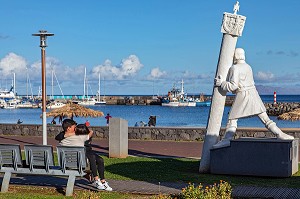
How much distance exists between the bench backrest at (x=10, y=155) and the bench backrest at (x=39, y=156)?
26cm

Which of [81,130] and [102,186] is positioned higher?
[81,130]

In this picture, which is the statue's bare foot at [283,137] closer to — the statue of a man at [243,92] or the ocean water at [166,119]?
the statue of a man at [243,92]

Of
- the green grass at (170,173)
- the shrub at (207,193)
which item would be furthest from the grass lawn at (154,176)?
the shrub at (207,193)

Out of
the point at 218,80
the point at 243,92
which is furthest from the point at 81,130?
the point at 243,92

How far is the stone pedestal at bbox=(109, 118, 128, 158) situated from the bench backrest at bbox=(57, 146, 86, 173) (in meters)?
6.00

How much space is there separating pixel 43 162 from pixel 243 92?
471cm

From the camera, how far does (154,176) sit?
1253 cm

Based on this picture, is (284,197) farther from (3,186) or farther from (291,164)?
(3,186)

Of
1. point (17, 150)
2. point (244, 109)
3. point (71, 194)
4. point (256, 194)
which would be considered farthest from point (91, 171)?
point (244, 109)

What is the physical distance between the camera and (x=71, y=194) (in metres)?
10.2

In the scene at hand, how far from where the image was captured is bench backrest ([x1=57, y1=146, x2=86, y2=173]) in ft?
33.6

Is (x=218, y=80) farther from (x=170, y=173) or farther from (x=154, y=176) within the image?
(x=154, y=176)

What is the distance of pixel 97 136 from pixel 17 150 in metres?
13.5

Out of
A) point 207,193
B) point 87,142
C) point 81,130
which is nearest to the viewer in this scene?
point 207,193
